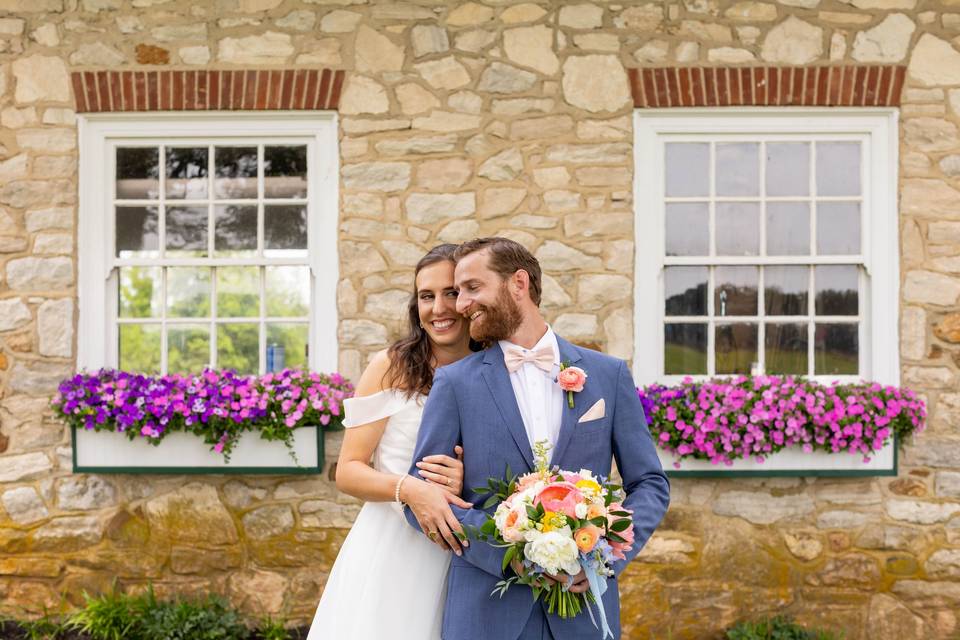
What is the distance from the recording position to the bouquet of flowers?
1.96 metres

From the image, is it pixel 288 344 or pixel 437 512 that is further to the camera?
pixel 288 344

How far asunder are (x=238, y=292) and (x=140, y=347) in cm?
67

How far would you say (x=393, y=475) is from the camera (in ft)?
8.08

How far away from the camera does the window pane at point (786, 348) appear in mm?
4652

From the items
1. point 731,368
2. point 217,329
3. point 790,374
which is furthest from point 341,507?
point 790,374

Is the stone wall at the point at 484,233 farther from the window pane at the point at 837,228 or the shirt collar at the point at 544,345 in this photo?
the shirt collar at the point at 544,345

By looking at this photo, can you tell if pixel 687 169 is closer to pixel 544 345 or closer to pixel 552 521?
pixel 544 345

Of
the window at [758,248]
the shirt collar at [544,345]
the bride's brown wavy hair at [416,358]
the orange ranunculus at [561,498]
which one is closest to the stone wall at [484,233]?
the window at [758,248]

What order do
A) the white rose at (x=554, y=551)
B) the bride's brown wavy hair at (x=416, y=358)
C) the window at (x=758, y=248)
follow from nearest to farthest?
Result: 1. the white rose at (x=554, y=551)
2. the bride's brown wavy hair at (x=416, y=358)
3. the window at (x=758, y=248)

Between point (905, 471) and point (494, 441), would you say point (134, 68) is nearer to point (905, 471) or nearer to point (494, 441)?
point (494, 441)

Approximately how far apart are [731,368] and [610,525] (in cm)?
283

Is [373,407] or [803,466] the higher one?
[373,407]

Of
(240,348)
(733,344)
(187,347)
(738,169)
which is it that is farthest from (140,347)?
(738,169)

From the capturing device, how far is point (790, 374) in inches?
182
